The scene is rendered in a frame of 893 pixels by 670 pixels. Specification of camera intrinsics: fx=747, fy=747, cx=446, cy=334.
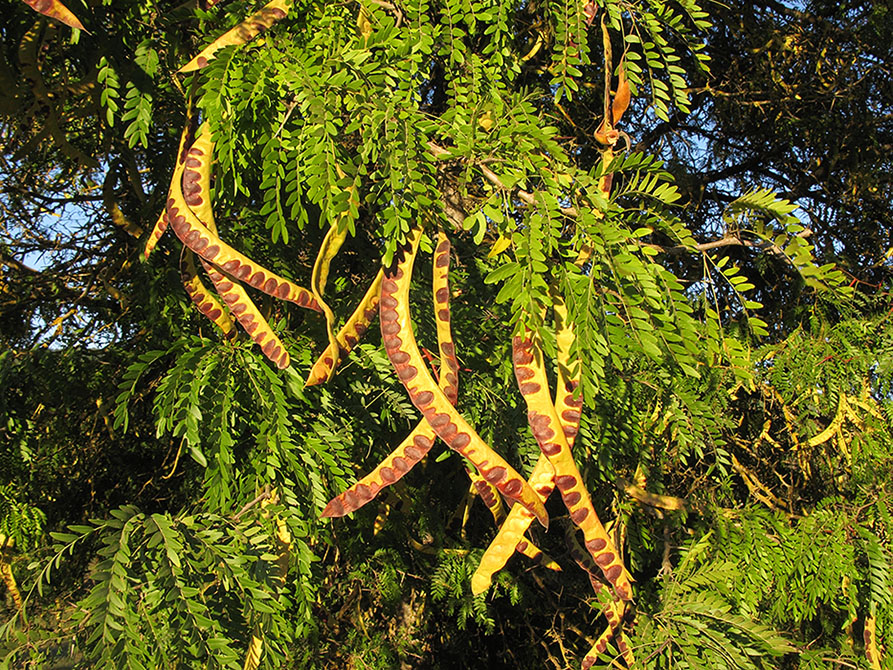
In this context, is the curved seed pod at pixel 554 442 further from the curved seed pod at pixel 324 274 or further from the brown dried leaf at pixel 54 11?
the brown dried leaf at pixel 54 11

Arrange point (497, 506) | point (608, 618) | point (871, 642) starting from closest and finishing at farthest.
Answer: point (497, 506)
point (608, 618)
point (871, 642)

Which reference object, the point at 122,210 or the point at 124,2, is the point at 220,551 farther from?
the point at 122,210

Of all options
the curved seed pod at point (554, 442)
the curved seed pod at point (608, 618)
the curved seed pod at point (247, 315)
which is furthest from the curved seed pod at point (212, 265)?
the curved seed pod at point (608, 618)

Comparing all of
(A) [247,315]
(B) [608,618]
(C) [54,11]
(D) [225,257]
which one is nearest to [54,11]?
(C) [54,11]

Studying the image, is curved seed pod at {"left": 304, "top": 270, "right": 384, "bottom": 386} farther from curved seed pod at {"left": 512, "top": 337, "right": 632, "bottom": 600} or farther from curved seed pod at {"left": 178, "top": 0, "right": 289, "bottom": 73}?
curved seed pod at {"left": 178, "top": 0, "right": 289, "bottom": 73}

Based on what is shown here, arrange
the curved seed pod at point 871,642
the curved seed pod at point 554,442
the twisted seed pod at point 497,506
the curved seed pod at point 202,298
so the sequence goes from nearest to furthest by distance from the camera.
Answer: the curved seed pod at point 554,442, the twisted seed pod at point 497,506, the curved seed pod at point 202,298, the curved seed pod at point 871,642

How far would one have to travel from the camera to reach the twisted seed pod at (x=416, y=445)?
1.53 metres

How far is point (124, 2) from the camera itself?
1797mm

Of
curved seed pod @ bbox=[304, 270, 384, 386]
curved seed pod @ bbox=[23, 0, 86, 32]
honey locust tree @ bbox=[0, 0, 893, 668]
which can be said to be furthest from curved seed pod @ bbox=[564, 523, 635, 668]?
curved seed pod @ bbox=[23, 0, 86, 32]

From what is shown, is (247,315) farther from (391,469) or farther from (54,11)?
(54,11)

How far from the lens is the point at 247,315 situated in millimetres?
1631

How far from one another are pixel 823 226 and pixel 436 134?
263 cm

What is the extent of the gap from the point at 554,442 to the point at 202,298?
38.8 inches

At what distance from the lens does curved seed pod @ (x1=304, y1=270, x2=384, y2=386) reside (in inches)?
61.5
